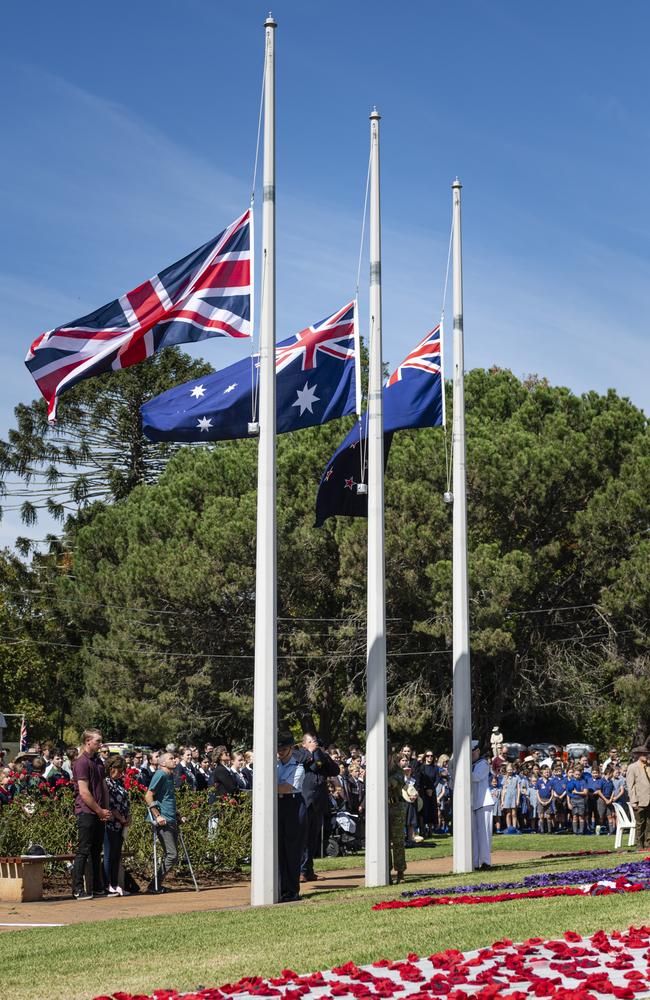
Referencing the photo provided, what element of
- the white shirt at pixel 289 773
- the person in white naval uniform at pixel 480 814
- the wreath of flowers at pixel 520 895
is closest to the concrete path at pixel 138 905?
the person in white naval uniform at pixel 480 814

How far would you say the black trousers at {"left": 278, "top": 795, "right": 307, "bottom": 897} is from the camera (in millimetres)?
14766

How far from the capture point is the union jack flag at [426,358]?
1803 cm

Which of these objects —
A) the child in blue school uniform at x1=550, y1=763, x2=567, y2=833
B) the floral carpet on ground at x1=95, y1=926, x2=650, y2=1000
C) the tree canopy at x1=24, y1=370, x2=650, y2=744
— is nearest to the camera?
the floral carpet on ground at x1=95, y1=926, x2=650, y2=1000

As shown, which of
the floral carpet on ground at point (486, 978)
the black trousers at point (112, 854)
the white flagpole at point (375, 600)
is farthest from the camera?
the black trousers at point (112, 854)

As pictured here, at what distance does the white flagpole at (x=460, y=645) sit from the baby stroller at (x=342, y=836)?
5.92m

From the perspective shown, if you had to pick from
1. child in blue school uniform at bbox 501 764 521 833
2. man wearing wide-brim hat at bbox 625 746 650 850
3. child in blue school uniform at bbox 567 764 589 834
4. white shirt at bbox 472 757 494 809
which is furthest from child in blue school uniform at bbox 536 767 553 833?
white shirt at bbox 472 757 494 809

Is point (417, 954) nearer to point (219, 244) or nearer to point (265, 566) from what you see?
point (265, 566)

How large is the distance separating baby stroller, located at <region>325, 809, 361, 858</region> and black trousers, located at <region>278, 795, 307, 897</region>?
8569 millimetres

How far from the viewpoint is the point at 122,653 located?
48531 millimetres

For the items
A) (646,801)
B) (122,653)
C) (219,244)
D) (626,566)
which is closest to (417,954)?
(219,244)

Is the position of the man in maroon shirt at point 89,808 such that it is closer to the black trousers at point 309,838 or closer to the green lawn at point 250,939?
the black trousers at point 309,838

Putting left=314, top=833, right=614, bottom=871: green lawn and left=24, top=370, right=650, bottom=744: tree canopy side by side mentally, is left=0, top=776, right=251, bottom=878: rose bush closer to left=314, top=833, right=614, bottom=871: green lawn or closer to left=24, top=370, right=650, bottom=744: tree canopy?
left=314, top=833, right=614, bottom=871: green lawn

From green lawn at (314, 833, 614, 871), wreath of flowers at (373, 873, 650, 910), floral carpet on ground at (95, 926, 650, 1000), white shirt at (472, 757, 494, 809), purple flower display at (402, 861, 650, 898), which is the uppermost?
white shirt at (472, 757, 494, 809)

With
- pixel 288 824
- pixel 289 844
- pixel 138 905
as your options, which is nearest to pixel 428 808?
pixel 288 824
